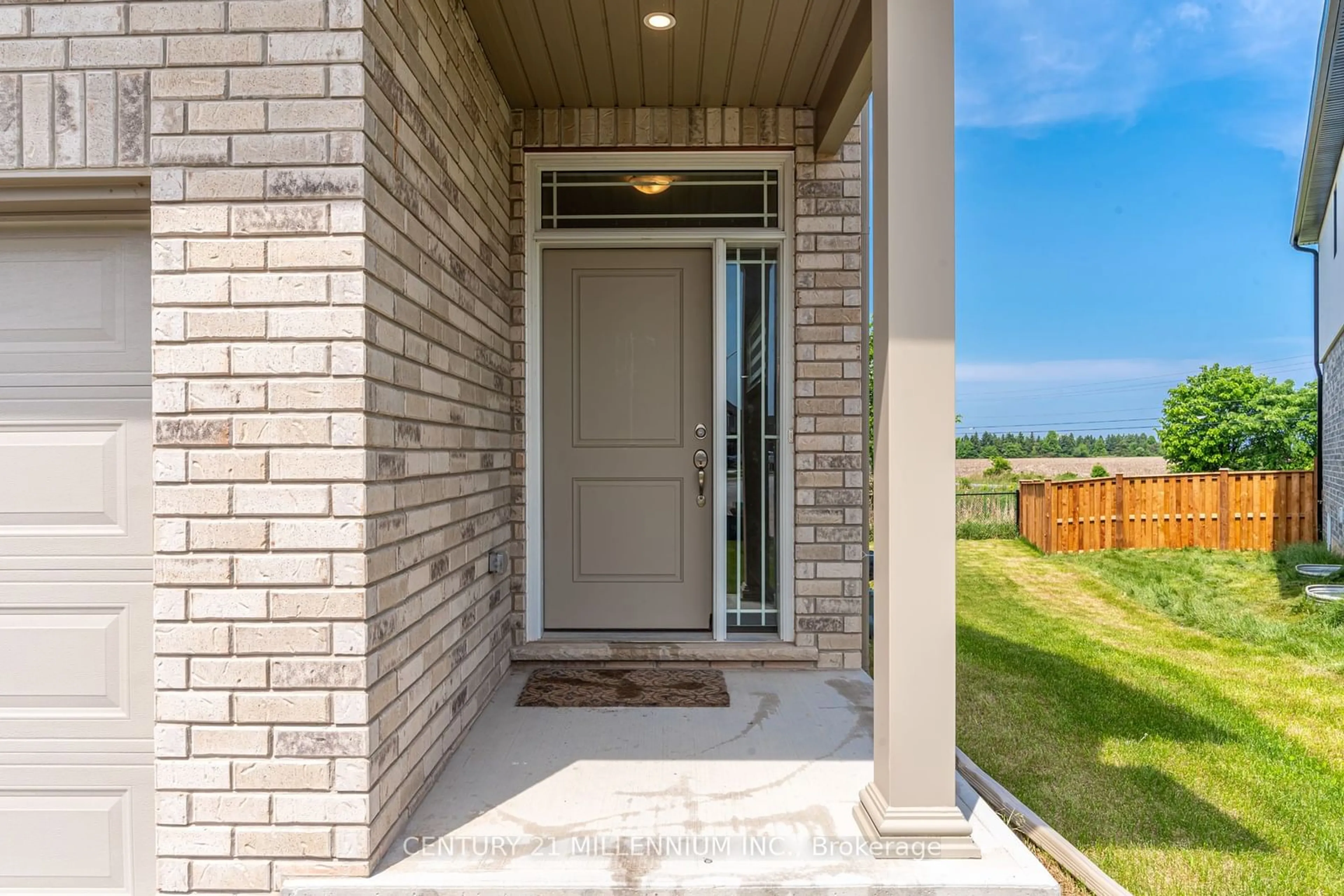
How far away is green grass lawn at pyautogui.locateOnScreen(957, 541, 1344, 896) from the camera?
7.81ft

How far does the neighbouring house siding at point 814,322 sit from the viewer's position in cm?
356

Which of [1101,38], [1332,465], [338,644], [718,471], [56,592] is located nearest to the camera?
[338,644]

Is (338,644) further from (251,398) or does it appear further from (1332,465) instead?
(1332,465)

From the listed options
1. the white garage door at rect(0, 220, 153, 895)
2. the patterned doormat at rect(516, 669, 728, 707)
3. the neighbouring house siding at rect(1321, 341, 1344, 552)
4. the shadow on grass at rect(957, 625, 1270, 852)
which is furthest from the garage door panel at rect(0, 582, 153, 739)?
the neighbouring house siding at rect(1321, 341, 1344, 552)

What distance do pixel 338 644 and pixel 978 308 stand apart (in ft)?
85.9

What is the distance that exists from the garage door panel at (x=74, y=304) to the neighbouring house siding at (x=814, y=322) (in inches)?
66.3

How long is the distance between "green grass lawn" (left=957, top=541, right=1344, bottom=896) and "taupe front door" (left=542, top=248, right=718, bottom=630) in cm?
158

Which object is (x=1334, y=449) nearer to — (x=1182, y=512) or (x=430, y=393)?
(x=1182, y=512)

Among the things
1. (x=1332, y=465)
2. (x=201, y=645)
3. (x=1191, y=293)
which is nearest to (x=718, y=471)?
(x=201, y=645)

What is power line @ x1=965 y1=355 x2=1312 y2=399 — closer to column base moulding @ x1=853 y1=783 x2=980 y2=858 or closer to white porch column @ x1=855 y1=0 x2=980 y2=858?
white porch column @ x1=855 y1=0 x2=980 y2=858

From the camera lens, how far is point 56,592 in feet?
6.71

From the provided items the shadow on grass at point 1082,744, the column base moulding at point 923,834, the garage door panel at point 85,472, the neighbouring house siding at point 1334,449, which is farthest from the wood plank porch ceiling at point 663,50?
the neighbouring house siding at point 1334,449

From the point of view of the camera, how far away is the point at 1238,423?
15.8 m

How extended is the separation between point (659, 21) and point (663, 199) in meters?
0.94
